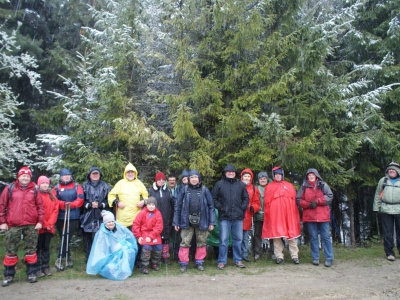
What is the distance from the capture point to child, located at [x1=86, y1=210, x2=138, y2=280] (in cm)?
639

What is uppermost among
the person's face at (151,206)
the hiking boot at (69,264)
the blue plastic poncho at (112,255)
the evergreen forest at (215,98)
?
the evergreen forest at (215,98)

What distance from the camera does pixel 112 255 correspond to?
21.4 ft

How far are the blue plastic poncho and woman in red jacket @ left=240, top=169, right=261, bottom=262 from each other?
8.43 feet

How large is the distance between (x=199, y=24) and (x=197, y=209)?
→ 5074mm

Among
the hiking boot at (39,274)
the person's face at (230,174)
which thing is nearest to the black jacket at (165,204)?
the person's face at (230,174)

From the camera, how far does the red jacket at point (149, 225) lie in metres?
6.88

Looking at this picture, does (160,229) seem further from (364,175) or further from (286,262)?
(364,175)

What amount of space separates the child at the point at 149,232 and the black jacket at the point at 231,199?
1.30 meters

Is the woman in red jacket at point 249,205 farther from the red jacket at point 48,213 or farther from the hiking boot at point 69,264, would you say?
the red jacket at point 48,213

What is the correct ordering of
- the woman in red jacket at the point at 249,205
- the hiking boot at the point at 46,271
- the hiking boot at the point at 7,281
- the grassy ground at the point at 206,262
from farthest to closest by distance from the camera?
the woman in red jacket at the point at 249,205 → the grassy ground at the point at 206,262 → the hiking boot at the point at 46,271 → the hiking boot at the point at 7,281

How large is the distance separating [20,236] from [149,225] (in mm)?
2374

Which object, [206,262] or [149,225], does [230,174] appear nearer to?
[149,225]

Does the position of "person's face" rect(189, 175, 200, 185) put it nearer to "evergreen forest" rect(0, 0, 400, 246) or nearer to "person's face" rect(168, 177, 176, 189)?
"person's face" rect(168, 177, 176, 189)

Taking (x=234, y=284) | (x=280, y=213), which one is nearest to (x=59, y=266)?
(x=234, y=284)
